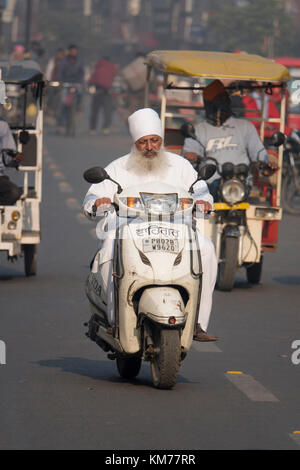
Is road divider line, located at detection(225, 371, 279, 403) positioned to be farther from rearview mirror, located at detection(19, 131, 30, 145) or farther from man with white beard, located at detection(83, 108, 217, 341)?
rearview mirror, located at detection(19, 131, 30, 145)

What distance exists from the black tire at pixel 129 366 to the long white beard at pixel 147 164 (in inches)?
43.7

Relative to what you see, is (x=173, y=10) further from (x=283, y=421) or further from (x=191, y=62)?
(x=283, y=421)

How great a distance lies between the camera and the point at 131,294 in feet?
25.9

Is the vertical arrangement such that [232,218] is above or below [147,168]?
below

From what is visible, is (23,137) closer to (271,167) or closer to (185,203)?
(271,167)

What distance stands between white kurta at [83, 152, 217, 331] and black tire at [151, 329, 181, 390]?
419mm

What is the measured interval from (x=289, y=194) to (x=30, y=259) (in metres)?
8.00

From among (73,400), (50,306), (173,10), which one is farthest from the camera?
(173,10)

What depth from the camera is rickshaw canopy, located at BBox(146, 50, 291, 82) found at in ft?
43.9

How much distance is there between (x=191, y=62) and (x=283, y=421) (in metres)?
6.83

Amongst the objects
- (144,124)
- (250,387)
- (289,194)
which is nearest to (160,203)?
(144,124)

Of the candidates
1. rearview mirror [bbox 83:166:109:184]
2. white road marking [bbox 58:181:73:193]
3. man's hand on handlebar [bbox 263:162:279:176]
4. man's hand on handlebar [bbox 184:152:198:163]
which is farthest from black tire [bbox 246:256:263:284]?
white road marking [bbox 58:181:73:193]

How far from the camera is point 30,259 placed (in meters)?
13.7

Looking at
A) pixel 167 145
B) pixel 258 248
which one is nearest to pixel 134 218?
pixel 258 248
